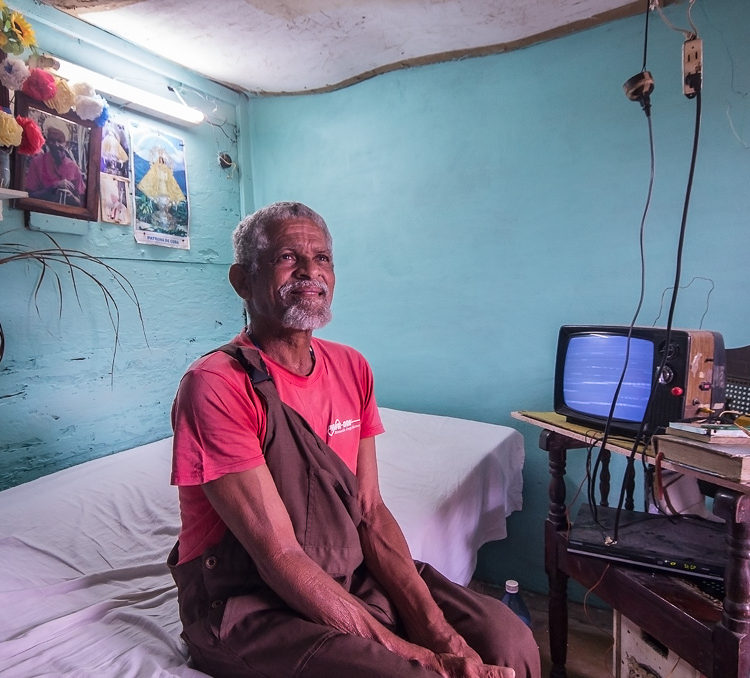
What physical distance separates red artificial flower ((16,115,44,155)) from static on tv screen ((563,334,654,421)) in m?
2.06

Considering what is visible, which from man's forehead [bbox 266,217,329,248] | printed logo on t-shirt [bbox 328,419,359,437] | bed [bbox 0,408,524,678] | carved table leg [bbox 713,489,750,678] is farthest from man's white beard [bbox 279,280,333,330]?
carved table leg [bbox 713,489,750,678]

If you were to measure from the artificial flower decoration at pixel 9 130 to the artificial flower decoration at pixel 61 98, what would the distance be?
0.99 ft

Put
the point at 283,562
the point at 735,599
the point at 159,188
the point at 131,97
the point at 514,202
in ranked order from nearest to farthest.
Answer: the point at 283,562 → the point at 735,599 → the point at 131,97 → the point at 514,202 → the point at 159,188

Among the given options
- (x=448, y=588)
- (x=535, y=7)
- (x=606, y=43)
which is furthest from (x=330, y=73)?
(x=448, y=588)

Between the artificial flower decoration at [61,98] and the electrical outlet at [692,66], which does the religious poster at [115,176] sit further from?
the electrical outlet at [692,66]

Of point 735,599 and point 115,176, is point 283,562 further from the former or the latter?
point 115,176

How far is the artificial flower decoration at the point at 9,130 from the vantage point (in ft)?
5.45

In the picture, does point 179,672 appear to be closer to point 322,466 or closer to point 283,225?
point 322,466

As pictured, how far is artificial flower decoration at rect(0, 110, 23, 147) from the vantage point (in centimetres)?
166

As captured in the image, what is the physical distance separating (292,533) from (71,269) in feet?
5.84

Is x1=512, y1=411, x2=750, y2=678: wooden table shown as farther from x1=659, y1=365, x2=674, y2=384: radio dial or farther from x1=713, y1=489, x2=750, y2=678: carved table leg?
x1=659, y1=365, x2=674, y2=384: radio dial

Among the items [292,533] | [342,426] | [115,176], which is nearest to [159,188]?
[115,176]

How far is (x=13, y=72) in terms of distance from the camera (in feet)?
5.78

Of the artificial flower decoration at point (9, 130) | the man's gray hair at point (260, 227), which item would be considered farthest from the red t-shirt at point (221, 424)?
the artificial flower decoration at point (9, 130)
